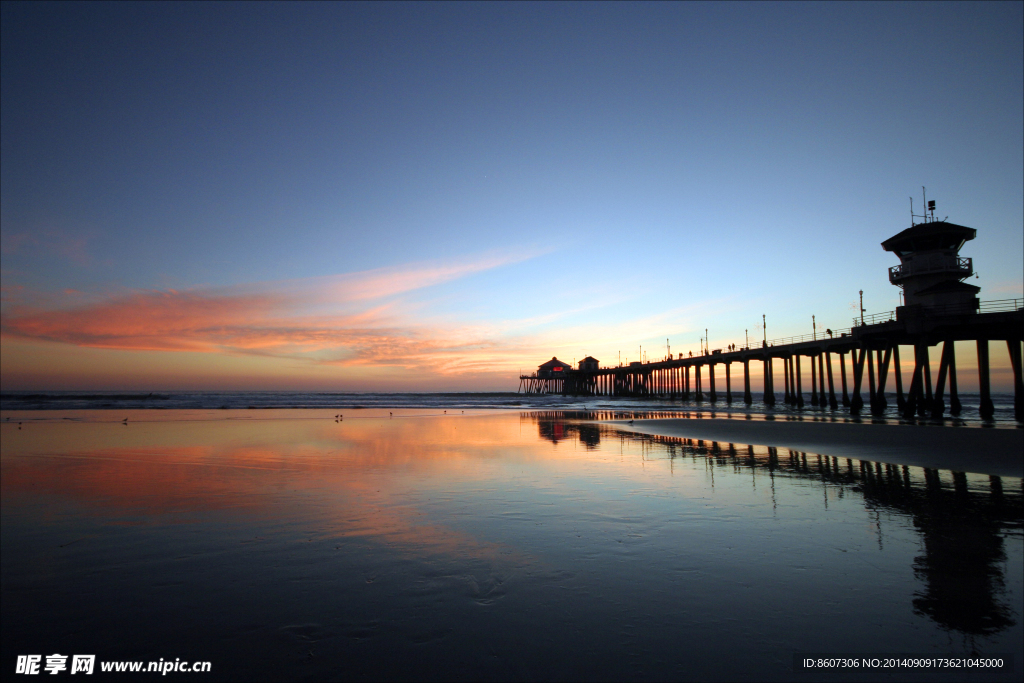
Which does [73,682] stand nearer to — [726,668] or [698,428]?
[726,668]

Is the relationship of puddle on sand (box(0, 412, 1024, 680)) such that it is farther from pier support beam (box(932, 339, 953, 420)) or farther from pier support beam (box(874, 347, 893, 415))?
pier support beam (box(874, 347, 893, 415))

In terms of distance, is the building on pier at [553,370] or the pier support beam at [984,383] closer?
the pier support beam at [984,383]

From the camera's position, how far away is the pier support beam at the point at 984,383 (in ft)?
92.8

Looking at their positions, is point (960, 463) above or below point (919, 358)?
below

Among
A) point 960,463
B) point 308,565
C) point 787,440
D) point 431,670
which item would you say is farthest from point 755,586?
point 787,440

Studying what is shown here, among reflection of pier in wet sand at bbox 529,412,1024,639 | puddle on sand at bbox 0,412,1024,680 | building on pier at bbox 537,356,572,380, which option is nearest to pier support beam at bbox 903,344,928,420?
reflection of pier in wet sand at bbox 529,412,1024,639

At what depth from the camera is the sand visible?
1308 centimetres

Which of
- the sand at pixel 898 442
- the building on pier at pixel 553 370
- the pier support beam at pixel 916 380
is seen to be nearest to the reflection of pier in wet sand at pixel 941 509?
the sand at pixel 898 442

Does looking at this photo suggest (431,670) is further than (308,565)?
No

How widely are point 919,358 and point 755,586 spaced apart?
31941 millimetres

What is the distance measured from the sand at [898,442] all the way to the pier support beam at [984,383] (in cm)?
1058

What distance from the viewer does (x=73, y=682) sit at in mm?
3773

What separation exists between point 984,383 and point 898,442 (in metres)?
18.3

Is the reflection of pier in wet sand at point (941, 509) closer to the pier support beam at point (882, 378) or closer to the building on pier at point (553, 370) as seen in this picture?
the pier support beam at point (882, 378)
